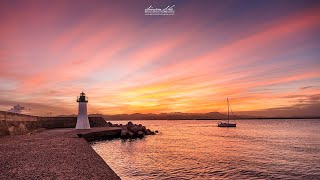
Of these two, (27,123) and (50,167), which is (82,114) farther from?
(50,167)

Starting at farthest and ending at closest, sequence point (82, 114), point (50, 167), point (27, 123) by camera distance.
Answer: point (82, 114)
point (27, 123)
point (50, 167)

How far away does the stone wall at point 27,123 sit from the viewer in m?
25.4

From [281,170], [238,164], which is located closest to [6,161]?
[238,164]

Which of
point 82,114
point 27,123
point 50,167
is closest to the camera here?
point 50,167

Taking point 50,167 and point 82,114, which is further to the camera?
point 82,114

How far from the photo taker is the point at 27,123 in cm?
3500

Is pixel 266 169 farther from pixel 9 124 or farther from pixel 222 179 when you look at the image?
pixel 9 124

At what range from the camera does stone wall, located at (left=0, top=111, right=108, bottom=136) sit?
25.4 meters

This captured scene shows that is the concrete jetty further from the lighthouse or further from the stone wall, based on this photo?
the lighthouse

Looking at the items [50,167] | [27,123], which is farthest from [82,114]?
[50,167]

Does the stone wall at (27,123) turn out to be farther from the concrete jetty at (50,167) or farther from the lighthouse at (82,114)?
the concrete jetty at (50,167)

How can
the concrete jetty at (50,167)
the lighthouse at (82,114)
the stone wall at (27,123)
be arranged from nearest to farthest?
1. the concrete jetty at (50,167)
2. the stone wall at (27,123)
3. the lighthouse at (82,114)

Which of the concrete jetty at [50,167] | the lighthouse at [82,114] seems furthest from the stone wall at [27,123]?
the concrete jetty at [50,167]

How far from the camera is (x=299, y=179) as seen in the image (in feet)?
51.0
